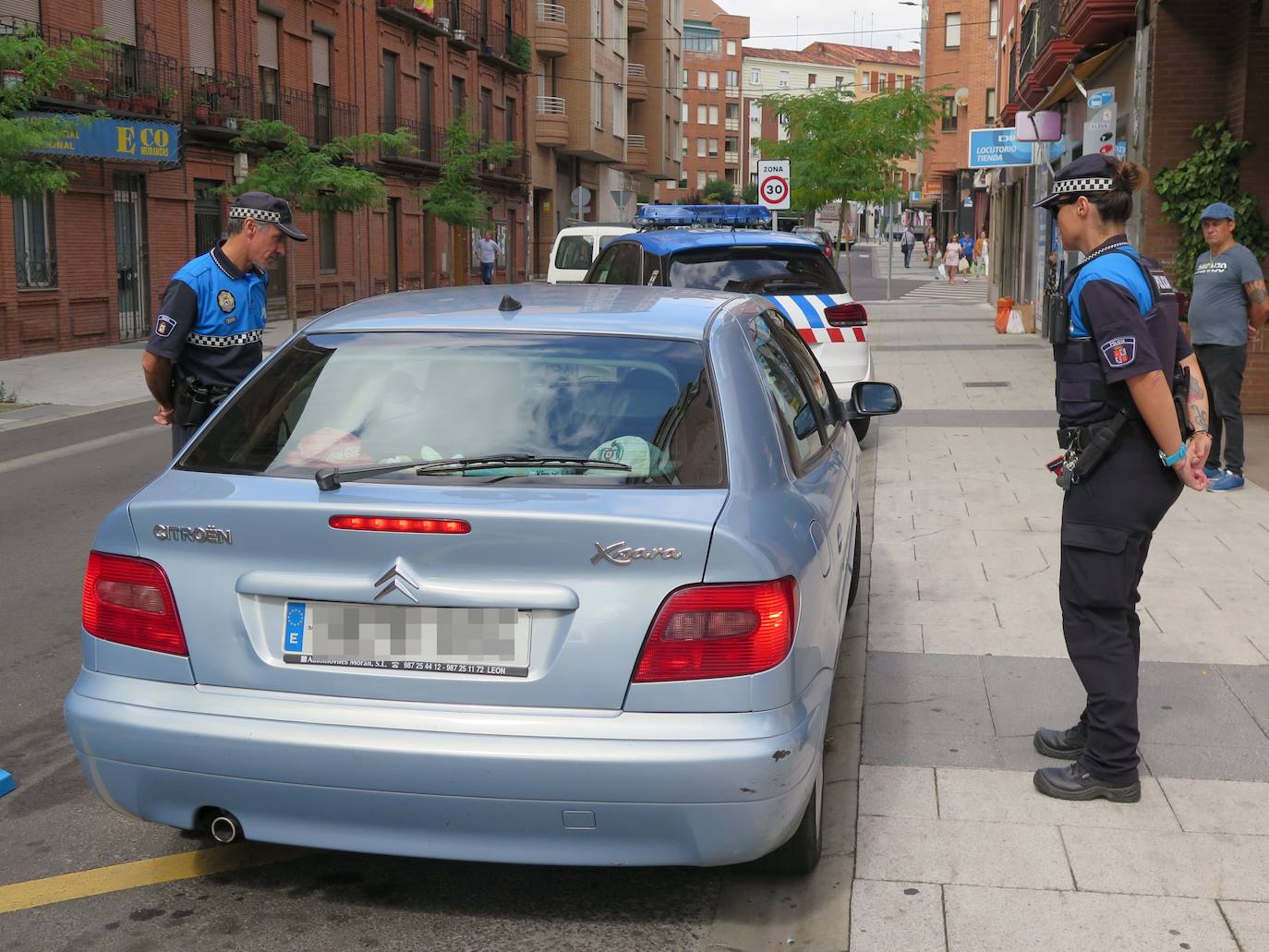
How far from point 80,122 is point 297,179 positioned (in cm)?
1106

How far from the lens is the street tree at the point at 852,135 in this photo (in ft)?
103

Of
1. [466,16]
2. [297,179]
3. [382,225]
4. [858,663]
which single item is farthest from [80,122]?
[466,16]

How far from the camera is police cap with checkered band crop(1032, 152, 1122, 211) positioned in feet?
14.2

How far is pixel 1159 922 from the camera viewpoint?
3.63 meters

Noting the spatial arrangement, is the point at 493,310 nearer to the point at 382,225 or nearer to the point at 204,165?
the point at 204,165

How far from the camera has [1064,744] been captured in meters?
4.81

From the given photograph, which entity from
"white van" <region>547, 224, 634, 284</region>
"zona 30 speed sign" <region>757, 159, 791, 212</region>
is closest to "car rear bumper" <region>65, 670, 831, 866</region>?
"white van" <region>547, 224, 634, 284</region>

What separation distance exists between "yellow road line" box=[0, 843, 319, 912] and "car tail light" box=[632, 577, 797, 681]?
4.84 ft

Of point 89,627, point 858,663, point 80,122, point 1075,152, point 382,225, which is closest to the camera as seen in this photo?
point 89,627

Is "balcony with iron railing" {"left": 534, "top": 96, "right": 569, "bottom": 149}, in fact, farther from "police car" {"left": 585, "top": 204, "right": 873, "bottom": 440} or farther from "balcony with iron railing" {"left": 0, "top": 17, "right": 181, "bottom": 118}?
"police car" {"left": 585, "top": 204, "right": 873, "bottom": 440}

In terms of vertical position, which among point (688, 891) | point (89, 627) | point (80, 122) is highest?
point (80, 122)

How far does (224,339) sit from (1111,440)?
3.57 meters

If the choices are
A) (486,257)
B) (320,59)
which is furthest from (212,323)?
(486,257)

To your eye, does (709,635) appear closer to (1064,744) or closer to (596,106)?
(1064,744)
